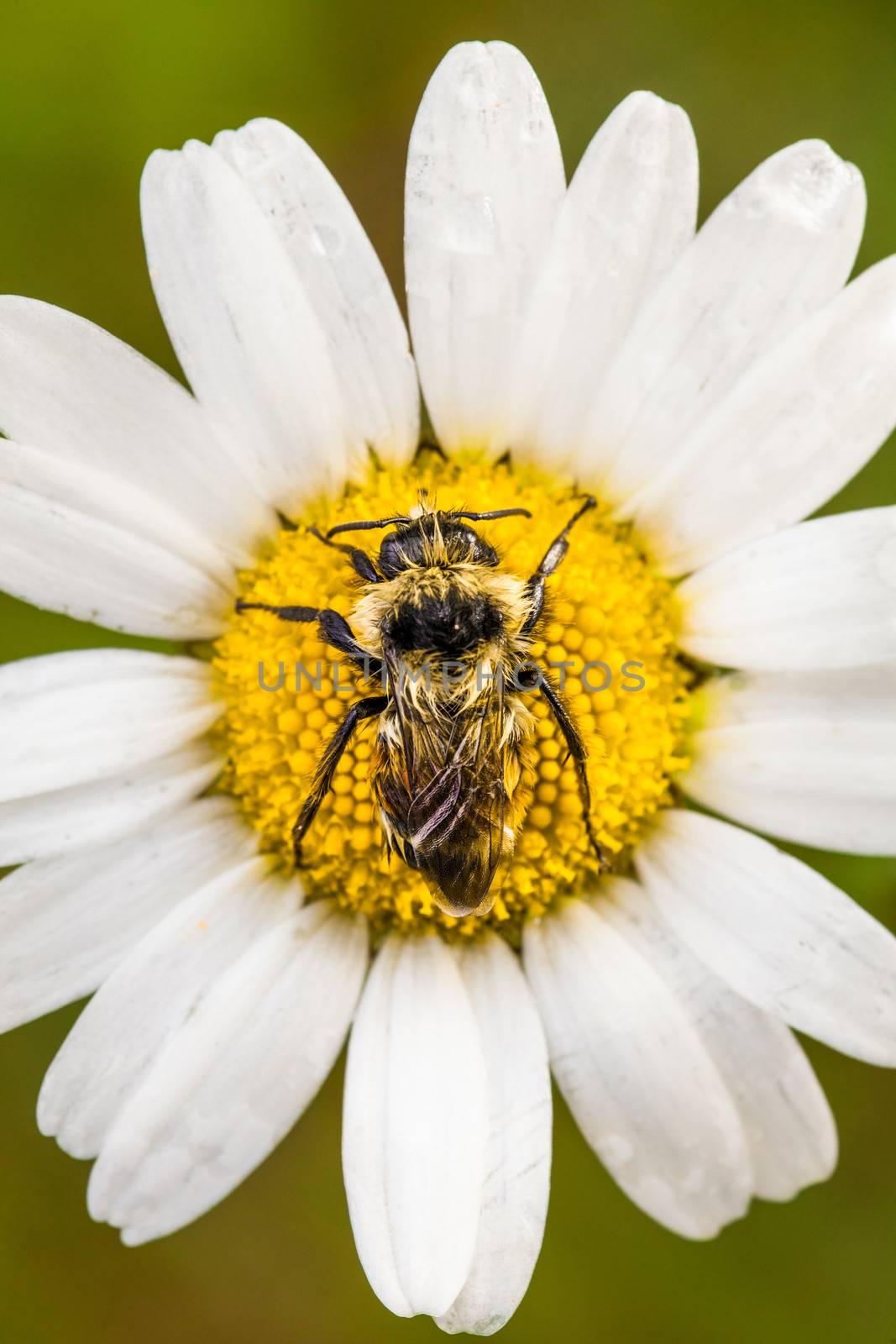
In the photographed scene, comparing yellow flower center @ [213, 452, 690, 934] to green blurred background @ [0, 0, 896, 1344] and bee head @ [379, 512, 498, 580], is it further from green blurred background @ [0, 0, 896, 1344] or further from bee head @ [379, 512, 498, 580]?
green blurred background @ [0, 0, 896, 1344]

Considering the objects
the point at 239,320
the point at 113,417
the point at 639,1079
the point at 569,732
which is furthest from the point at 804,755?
the point at 113,417

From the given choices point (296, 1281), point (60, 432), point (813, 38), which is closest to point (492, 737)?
point (60, 432)

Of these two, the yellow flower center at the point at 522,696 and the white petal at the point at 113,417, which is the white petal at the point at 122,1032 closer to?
the yellow flower center at the point at 522,696

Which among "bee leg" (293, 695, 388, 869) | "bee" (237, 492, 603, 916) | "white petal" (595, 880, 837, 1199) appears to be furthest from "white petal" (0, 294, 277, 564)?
"white petal" (595, 880, 837, 1199)

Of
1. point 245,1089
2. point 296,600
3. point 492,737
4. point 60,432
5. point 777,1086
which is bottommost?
point 777,1086

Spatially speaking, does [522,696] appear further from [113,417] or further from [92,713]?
[113,417]

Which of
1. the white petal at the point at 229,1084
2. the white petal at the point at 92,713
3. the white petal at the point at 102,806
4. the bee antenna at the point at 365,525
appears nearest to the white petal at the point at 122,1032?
the white petal at the point at 229,1084

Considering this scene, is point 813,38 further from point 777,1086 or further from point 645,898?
point 777,1086
